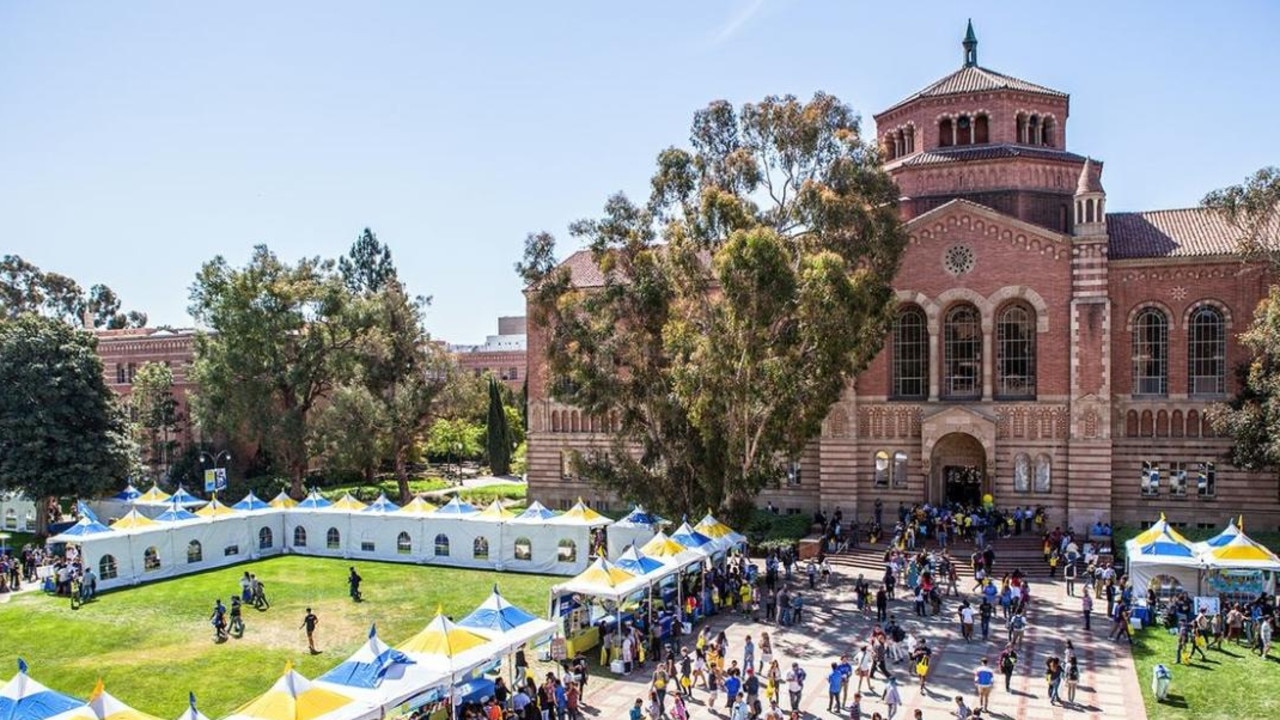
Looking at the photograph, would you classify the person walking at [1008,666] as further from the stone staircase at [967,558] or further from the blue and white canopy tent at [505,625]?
the stone staircase at [967,558]

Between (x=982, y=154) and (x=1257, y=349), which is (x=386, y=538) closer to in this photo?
(x=982, y=154)

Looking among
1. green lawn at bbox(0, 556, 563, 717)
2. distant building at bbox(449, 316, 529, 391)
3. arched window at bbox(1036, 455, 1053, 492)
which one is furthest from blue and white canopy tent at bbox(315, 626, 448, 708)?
distant building at bbox(449, 316, 529, 391)

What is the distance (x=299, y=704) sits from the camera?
19.7 m

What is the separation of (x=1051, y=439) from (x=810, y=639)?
63.7 feet

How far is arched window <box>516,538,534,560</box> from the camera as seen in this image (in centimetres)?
4141

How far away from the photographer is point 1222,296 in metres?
43.8

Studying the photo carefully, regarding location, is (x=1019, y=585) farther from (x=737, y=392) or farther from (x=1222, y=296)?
(x=1222, y=296)

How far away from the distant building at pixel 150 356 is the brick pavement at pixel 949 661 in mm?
52397

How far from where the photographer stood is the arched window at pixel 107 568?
3897 cm

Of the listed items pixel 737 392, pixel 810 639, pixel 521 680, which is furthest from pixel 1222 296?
pixel 521 680

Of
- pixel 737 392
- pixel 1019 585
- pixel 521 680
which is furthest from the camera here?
pixel 737 392

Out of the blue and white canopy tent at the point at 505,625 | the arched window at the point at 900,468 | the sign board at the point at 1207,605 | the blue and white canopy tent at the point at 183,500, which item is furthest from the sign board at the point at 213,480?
the sign board at the point at 1207,605

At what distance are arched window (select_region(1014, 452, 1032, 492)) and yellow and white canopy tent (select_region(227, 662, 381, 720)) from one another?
3314 cm

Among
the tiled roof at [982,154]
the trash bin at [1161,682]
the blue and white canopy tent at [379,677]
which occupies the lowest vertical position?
the trash bin at [1161,682]
